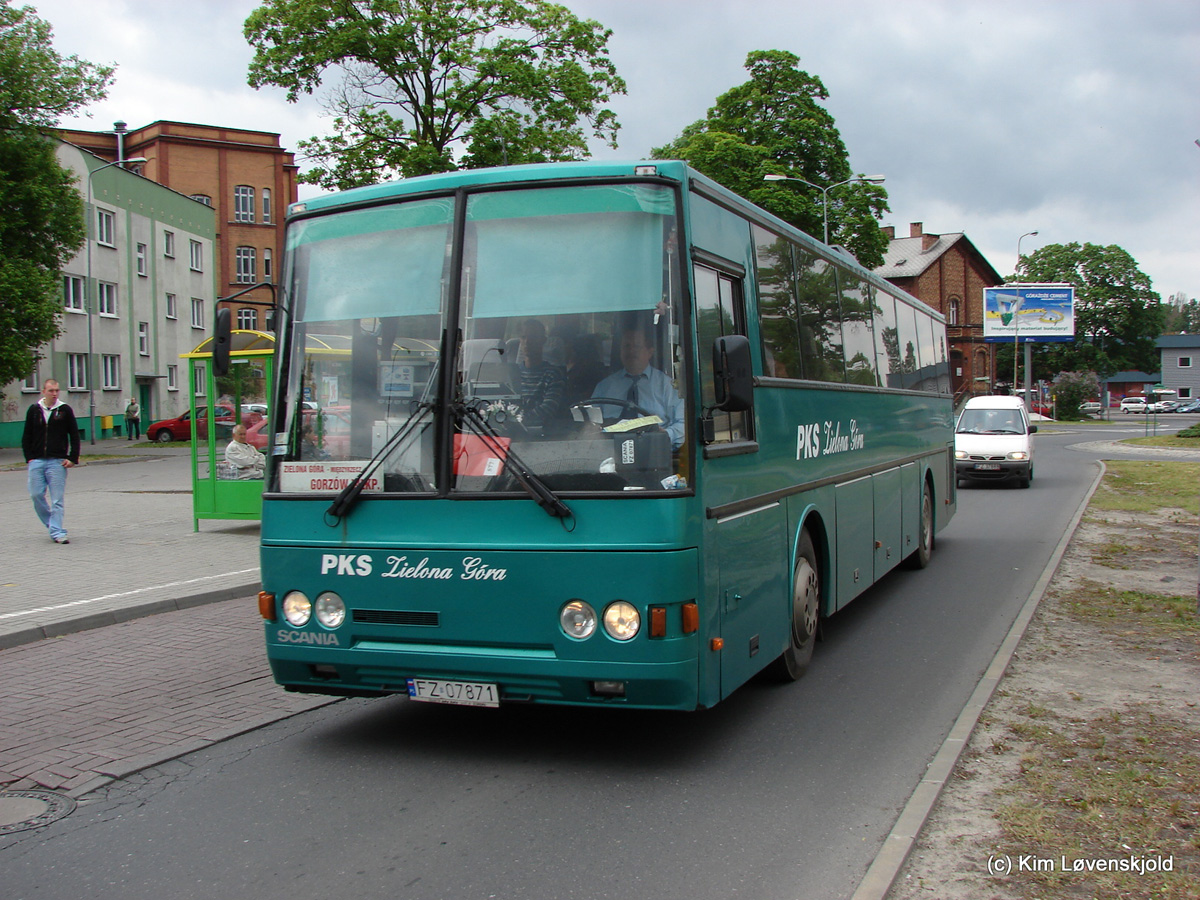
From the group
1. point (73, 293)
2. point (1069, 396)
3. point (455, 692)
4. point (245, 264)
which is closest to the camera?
point (455, 692)

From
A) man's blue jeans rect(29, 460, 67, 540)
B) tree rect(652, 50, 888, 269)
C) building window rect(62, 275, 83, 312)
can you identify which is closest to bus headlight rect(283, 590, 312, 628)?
man's blue jeans rect(29, 460, 67, 540)

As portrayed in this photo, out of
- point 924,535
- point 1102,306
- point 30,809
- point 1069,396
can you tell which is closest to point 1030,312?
point 1069,396

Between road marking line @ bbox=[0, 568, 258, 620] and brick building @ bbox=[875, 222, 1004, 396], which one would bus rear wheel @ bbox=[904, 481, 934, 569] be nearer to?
road marking line @ bbox=[0, 568, 258, 620]

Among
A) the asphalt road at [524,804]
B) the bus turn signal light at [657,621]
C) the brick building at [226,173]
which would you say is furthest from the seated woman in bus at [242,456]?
the brick building at [226,173]

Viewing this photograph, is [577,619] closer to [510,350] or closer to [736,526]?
[736,526]

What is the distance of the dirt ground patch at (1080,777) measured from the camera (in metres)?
4.00

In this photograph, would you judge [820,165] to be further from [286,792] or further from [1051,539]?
[286,792]

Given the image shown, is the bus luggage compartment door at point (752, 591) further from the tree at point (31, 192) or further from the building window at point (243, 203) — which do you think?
the building window at point (243, 203)

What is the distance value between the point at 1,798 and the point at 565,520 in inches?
112

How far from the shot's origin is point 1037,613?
9172 millimetres

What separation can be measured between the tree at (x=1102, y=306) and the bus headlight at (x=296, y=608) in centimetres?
9830

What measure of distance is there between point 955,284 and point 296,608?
289 ft

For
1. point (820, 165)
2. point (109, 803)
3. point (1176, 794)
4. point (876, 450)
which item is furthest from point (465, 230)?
point (820, 165)

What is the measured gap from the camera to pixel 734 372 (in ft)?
16.9
